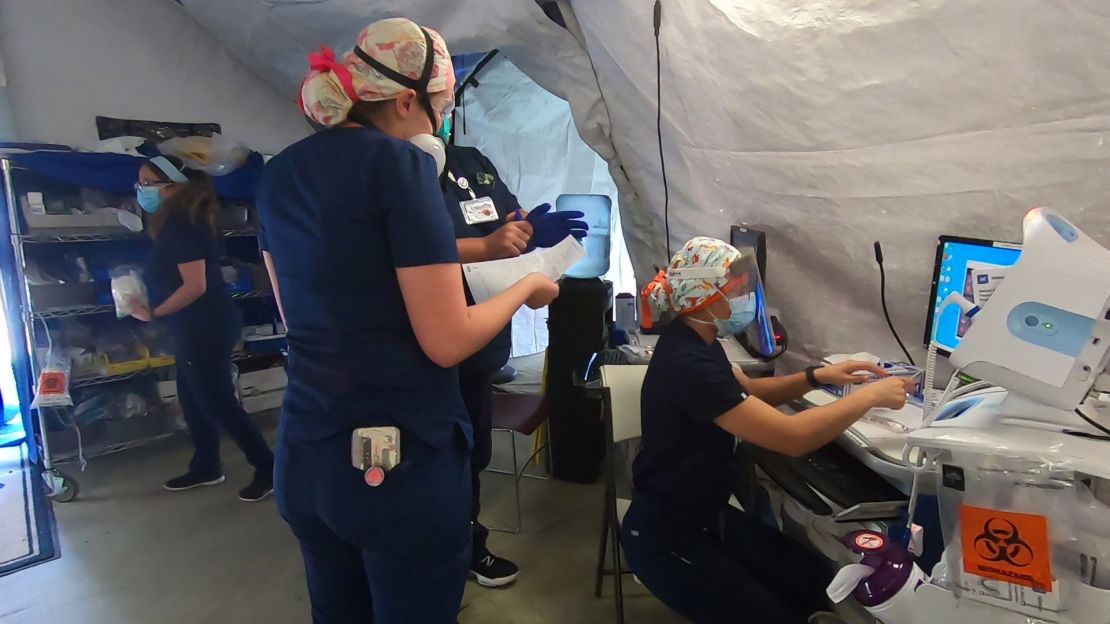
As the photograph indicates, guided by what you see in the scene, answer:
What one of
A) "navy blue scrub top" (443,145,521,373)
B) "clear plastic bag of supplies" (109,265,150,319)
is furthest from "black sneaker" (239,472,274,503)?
"navy blue scrub top" (443,145,521,373)

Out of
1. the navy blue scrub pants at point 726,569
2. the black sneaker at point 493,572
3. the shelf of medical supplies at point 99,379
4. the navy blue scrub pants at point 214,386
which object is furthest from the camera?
the shelf of medical supplies at point 99,379

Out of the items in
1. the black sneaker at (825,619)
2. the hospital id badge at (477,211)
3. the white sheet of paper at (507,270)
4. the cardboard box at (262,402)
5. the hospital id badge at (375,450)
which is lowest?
the black sneaker at (825,619)

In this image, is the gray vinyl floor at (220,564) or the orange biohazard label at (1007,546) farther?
the gray vinyl floor at (220,564)

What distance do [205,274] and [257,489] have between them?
0.92m

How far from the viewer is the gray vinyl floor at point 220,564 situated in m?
1.92

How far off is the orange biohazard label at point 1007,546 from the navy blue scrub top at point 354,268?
2.46 feet

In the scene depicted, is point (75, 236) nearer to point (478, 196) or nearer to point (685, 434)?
point (478, 196)

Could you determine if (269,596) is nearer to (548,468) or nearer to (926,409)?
(548,468)

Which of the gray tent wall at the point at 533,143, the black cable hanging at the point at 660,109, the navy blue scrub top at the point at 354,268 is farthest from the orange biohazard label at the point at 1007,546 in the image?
the gray tent wall at the point at 533,143

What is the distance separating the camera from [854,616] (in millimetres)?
1271

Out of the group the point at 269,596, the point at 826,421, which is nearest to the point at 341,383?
the point at 826,421

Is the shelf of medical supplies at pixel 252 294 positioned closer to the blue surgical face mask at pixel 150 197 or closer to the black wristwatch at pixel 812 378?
the blue surgical face mask at pixel 150 197

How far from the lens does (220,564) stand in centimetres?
218

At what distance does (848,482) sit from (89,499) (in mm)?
2924
